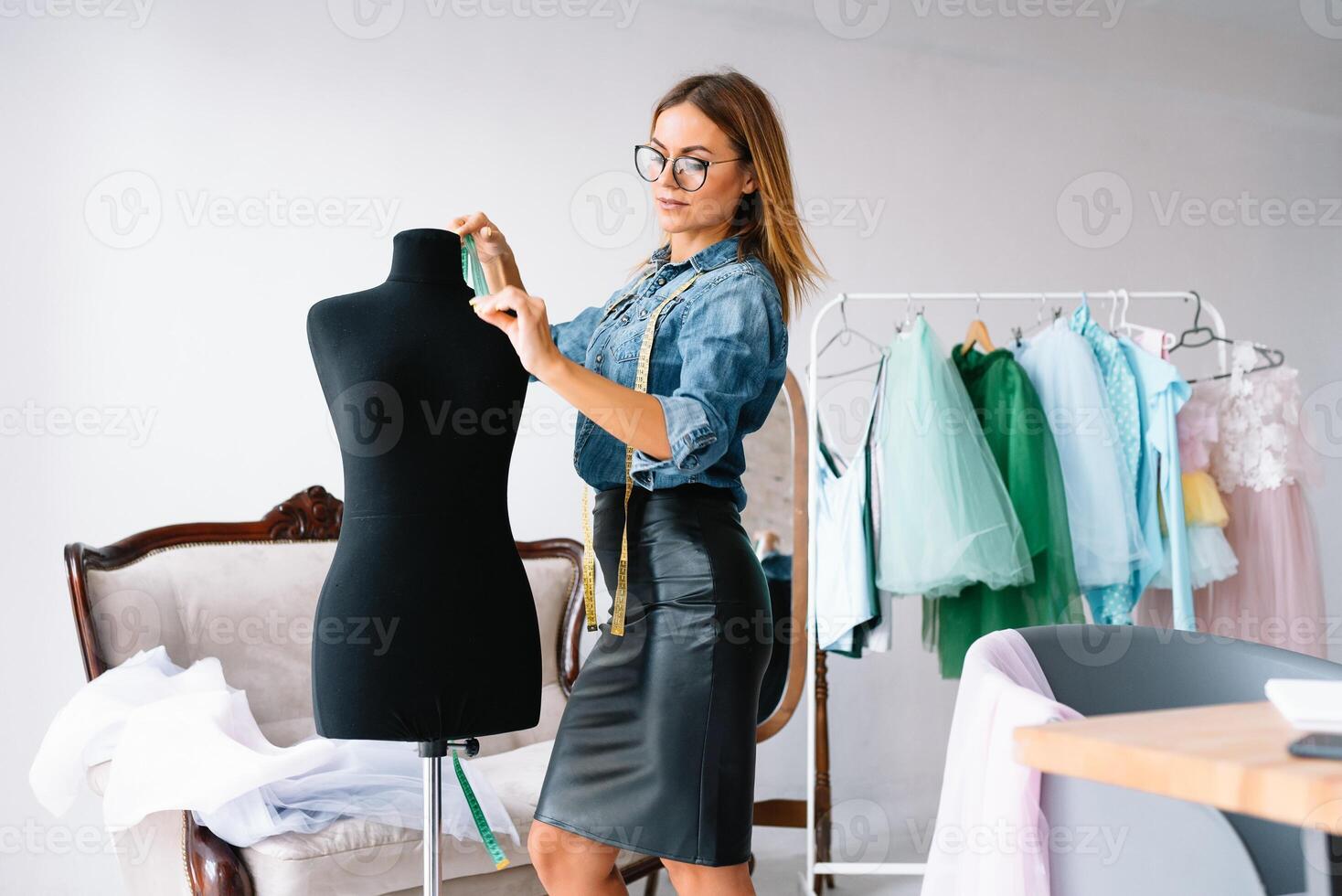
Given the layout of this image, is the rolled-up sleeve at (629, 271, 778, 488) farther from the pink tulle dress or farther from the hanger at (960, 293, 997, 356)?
the pink tulle dress

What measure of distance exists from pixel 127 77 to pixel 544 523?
182cm

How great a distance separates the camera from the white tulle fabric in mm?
1995

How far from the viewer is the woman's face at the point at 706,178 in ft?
5.37

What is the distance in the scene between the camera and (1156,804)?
3.26 feet

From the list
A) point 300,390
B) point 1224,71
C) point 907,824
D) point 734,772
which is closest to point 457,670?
point 734,772

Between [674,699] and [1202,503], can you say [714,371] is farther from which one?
[1202,503]

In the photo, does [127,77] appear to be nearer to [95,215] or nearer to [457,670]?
[95,215]

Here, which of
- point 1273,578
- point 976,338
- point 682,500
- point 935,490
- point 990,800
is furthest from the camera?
point 976,338

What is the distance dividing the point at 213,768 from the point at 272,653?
0.79 m

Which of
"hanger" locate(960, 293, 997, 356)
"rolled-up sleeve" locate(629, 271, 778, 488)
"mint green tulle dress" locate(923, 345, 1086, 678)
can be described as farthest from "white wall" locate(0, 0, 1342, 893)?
"rolled-up sleeve" locate(629, 271, 778, 488)

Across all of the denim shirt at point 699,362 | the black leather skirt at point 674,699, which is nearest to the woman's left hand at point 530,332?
the denim shirt at point 699,362

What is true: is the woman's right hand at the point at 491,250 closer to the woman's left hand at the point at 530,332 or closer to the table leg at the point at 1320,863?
the woman's left hand at the point at 530,332

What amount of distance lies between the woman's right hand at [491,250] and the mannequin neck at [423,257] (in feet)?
0.18

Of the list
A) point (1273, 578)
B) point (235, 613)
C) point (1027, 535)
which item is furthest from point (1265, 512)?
point (235, 613)
